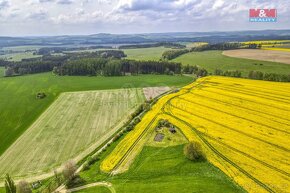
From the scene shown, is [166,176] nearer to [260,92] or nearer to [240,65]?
[260,92]

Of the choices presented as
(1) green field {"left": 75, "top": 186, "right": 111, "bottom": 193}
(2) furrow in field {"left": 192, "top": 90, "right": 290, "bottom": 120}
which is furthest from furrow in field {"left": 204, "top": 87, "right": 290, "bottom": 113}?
(1) green field {"left": 75, "top": 186, "right": 111, "bottom": 193}

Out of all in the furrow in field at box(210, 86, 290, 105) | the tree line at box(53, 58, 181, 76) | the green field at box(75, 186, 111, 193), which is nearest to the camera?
the green field at box(75, 186, 111, 193)

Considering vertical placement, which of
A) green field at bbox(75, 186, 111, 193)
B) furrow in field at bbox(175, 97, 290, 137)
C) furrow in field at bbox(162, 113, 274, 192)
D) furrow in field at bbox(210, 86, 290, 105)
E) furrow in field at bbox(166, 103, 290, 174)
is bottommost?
green field at bbox(75, 186, 111, 193)

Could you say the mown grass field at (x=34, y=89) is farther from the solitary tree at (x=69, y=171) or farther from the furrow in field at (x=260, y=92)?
the furrow in field at (x=260, y=92)

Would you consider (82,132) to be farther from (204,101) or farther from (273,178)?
(273,178)

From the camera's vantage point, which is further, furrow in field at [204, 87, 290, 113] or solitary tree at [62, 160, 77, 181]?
furrow in field at [204, 87, 290, 113]

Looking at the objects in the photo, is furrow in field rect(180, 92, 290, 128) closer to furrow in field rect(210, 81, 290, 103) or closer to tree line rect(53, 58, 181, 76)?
furrow in field rect(210, 81, 290, 103)

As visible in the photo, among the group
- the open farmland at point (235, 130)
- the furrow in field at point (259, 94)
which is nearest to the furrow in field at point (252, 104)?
the open farmland at point (235, 130)
